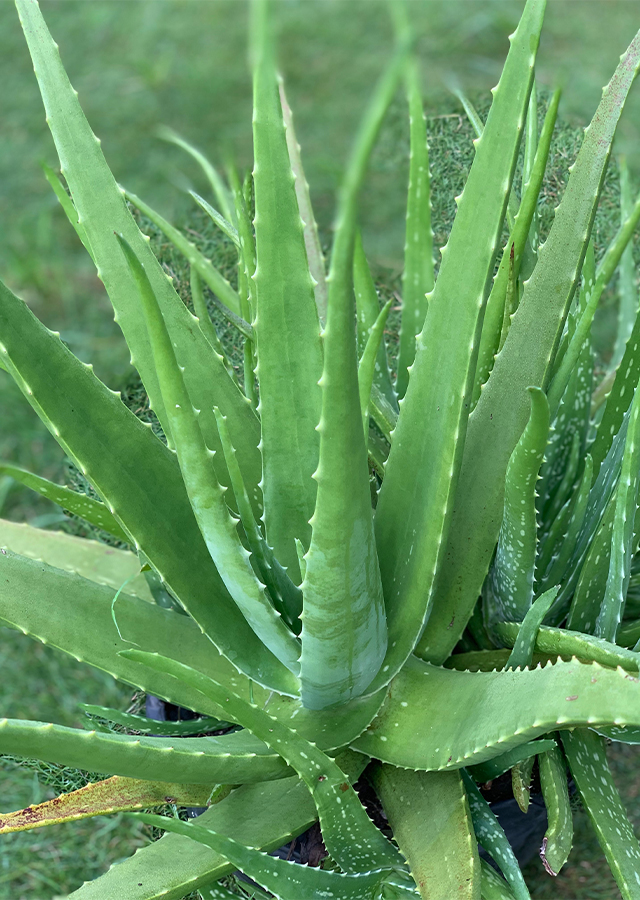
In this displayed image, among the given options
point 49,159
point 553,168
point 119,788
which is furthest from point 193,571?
point 49,159

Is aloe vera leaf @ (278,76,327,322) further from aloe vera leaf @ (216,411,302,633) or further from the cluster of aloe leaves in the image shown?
aloe vera leaf @ (216,411,302,633)

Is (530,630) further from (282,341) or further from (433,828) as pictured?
(282,341)

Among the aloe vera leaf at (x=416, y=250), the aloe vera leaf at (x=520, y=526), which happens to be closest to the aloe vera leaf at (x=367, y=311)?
the aloe vera leaf at (x=416, y=250)

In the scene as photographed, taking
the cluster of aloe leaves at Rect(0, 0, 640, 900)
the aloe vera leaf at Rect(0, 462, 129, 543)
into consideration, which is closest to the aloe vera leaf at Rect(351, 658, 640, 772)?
the cluster of aloe leaves at Rect(0, 0, 640, 900)

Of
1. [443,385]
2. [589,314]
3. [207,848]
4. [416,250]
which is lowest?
[207,848]

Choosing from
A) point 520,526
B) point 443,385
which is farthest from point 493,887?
point 443,385
